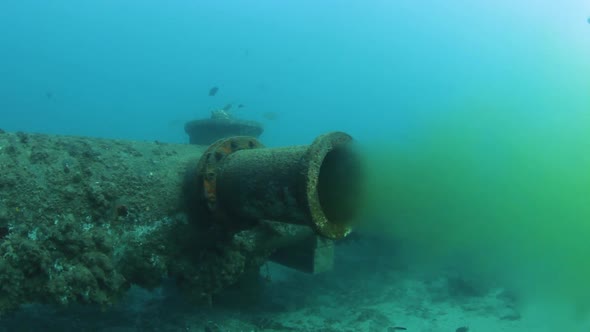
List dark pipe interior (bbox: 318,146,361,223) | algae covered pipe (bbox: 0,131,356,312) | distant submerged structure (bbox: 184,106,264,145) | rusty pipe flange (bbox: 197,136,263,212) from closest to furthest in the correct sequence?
algae covered pipe (bbox: 0,131,356,312)
dark pipe interior (bbox: 318,146,361,223)
rusty pipe flange (bbox: 197,136,263,212)
distant submerged structure (bbox: 184,106,264,145)

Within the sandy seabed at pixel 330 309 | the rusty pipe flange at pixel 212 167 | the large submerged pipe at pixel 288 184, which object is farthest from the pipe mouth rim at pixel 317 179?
the sandy seabed at pixel 330 309

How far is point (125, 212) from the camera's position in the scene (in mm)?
3176

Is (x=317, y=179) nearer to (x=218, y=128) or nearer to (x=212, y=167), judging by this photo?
(x=212, y=167)

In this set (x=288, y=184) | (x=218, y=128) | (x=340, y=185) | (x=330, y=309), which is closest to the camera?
(x=288, y=184)

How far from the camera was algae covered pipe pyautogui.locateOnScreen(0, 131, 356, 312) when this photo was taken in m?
2.67

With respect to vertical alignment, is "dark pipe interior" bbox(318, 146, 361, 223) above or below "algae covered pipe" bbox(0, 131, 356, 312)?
above

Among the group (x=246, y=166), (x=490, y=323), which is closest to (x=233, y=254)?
(x=246, y=166)

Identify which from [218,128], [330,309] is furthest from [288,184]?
[218,128]

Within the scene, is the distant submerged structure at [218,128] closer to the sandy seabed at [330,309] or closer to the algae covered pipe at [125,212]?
the sandy seabed at [330,309]

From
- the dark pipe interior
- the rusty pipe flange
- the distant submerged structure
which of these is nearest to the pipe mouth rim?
the dark pipe interior

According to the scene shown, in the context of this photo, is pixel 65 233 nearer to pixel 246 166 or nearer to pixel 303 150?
pixel 246 166

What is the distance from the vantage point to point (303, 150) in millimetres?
2932

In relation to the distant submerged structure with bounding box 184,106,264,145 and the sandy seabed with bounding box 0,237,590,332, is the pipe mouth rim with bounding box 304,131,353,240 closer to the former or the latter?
the sandy seabed with bounding box 0,237,590,332

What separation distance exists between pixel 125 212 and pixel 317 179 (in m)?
1.61
